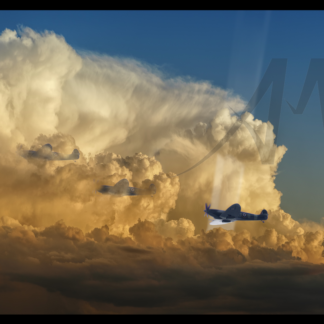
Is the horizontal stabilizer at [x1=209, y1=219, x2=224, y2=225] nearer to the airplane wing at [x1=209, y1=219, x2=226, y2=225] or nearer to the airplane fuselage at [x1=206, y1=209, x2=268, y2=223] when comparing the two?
the airplane wing at [x1=209, y1=219, x2=226, y2=225]

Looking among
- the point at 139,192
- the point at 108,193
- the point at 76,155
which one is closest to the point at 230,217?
the point at 139,192

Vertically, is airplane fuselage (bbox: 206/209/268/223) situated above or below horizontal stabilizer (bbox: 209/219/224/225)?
above

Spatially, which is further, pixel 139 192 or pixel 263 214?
pixel 139 192

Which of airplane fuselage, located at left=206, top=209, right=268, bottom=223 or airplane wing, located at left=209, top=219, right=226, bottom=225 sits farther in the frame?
airplane wing, located at left=209, top=219, right=226, bottom=225

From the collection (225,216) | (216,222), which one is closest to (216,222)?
(216,222)

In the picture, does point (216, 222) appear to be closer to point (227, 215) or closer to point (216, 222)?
point (216, 222)

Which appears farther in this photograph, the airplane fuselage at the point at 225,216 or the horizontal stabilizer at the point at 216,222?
the horizontal stabilizer at the point at 216,222

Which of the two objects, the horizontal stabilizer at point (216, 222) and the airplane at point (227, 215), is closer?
the airplane at point (227, 215)

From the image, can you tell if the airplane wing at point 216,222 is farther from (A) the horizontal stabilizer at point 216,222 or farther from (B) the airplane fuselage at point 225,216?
(B) the airplane fuselage at point 225,216

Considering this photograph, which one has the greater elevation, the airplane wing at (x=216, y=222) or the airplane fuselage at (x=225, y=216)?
the airplane fuselage at (x=225, y=216)

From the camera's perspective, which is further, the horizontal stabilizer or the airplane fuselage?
the horizontal stabilizer
